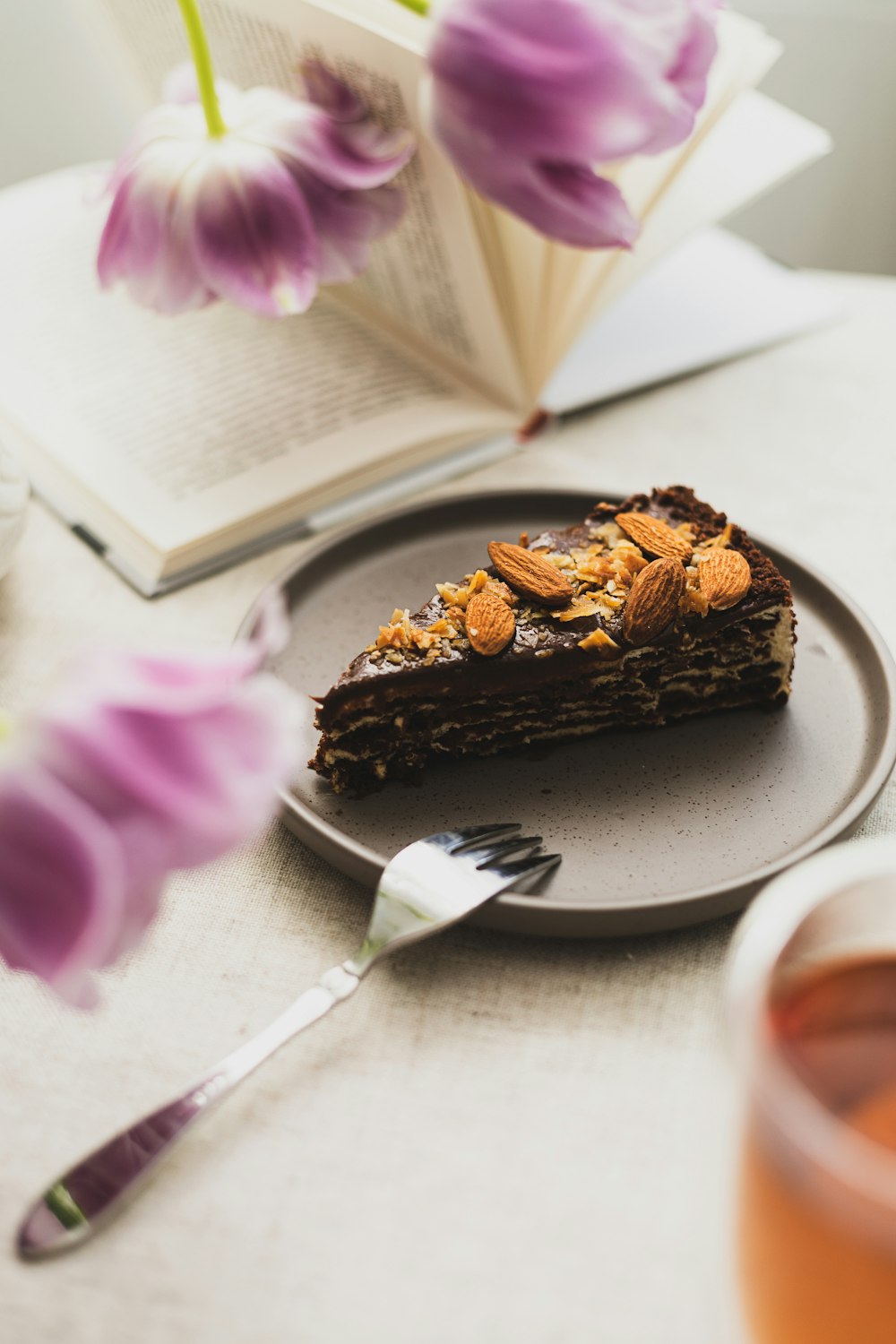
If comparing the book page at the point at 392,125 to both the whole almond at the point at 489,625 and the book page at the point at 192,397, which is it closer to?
the book page at the point at 192,397

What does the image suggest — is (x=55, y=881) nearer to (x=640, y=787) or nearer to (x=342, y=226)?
(x=640, y=787)

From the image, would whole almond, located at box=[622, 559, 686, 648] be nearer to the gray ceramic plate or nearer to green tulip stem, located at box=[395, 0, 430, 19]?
the gray ceramic plate

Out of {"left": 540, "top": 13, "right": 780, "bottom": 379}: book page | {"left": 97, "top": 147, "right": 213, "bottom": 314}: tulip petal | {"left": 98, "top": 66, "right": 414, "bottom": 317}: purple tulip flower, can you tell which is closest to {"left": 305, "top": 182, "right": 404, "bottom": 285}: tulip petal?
{"left": 98, "top": 66, "right": 414, "bottom": 317}: purple tulip flower

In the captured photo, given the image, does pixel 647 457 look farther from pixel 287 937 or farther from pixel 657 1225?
pixel 657 1225

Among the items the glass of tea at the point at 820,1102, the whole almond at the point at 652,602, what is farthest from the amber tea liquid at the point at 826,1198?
the whole almond at the point at 652,602

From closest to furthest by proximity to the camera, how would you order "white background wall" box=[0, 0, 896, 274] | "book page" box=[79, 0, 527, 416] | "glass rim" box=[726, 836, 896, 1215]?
"glass rim" box=[726, 836, 896, 1215], "book page" box=[79, 0, 527, 416], "white background wall" box=[0, 0, 896, 274]

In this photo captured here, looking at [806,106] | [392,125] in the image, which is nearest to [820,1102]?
[392,125]

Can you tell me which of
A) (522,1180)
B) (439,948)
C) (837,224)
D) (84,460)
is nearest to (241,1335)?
(522,1180)
